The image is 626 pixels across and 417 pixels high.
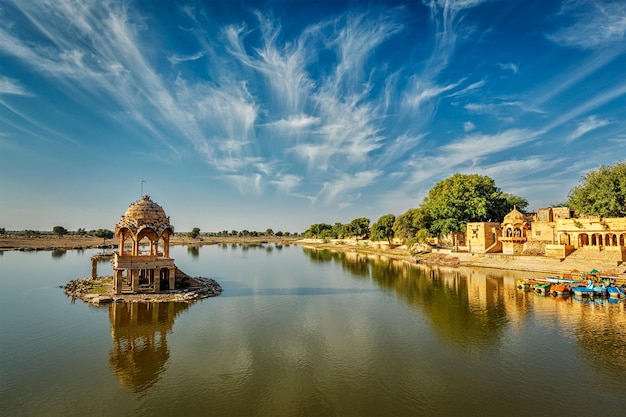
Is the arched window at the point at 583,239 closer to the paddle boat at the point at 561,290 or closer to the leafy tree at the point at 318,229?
the paddle boat at the point at 561,290

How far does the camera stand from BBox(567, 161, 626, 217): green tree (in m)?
50.7

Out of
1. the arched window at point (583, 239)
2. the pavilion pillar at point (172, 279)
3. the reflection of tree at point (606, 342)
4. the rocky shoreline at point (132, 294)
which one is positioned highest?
the arched window at point (583, 239)

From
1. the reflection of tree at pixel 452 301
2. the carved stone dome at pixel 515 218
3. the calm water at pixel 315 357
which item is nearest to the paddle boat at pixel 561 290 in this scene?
the calm water at pixel 315 357

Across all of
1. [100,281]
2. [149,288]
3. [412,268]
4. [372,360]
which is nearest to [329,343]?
[372,360]

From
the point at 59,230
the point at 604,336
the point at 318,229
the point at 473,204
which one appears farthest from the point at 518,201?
the point at 59,230

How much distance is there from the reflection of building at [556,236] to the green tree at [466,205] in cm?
541

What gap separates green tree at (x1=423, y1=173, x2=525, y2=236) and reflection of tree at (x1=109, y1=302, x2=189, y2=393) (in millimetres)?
55499

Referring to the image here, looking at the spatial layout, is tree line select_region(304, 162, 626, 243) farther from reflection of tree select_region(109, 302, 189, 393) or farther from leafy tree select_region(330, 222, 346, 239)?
reflection of tree select_region(109, 302, 189, 393)

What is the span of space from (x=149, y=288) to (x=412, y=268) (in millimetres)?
40115

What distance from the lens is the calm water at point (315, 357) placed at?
563 inches

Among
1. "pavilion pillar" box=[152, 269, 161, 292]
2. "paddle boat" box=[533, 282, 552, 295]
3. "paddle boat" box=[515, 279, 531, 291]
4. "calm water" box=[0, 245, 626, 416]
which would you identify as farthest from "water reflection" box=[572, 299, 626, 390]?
"pavilion pillar" box=[152, 269, 161, 292]

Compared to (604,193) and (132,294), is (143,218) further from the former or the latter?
(604,193)

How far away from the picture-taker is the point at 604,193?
51.8m

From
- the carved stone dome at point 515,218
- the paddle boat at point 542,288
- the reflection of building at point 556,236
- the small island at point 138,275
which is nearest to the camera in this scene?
the small island at point 138,275
